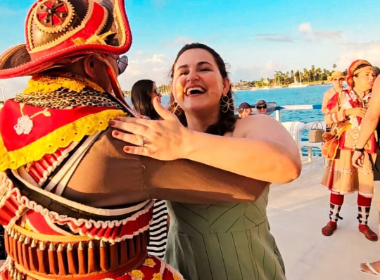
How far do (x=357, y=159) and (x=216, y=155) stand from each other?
2.53 m

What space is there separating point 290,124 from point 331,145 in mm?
2800

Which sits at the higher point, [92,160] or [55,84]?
[55,84]

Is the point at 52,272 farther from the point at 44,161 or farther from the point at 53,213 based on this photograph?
the point at 44,161

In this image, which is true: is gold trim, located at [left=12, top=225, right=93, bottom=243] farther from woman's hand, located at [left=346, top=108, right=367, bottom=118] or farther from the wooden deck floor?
woman's hand, located at [left=346, top=108, right=367, bottom=118]

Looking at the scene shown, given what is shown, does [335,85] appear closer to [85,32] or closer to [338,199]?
[338,199]

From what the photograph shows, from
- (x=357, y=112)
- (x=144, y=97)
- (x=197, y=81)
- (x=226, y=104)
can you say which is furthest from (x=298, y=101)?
(x=197, y=81)

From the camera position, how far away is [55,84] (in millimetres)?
787

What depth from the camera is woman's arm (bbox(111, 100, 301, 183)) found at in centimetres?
75

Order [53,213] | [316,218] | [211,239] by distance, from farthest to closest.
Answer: [316,218] < [211,239] < [53,213]

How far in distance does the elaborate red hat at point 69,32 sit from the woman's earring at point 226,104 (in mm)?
702

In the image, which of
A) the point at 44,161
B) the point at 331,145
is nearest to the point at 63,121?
the point at 44,161

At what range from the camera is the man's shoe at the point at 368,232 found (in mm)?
2972

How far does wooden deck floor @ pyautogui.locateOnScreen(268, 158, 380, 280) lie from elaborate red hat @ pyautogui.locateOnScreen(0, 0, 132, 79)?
237cm

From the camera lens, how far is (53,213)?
0.72m
